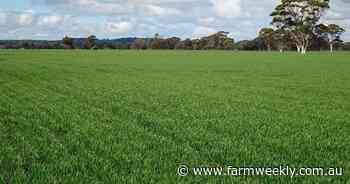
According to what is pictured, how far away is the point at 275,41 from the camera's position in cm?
12119

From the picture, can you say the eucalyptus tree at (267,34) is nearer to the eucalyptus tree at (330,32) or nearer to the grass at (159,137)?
the eucalyptus tree at (330,32)

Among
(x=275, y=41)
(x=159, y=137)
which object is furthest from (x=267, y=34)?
(x=159, y=137)

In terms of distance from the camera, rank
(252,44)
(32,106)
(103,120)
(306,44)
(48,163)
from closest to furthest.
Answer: (48,163), (103,120), (32,106), (306,44), (252,44)

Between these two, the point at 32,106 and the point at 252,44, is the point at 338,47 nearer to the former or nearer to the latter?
the point at 252,44

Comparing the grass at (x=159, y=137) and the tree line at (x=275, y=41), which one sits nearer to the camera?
the grass at (x=159, y=137)

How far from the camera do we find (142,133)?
12539 mm

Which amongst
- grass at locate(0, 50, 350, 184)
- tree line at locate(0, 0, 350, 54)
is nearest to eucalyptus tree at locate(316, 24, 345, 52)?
tree line at locate(0, 0, 350, 54)

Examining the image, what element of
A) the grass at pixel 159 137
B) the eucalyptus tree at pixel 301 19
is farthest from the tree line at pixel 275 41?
the grass at pixel 159 137

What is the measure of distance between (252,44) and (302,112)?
5236 inches

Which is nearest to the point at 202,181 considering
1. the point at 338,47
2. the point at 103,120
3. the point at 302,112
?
the point at 103,120

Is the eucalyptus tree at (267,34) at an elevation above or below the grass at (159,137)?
above

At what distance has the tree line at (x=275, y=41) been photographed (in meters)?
111

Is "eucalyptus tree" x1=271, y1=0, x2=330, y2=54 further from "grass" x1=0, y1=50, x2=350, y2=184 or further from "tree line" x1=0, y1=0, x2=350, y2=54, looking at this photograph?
"grass" x1=0, y1=50, x2=350, y2=184

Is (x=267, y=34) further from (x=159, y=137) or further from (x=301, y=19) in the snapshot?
(x=159, y=137)
